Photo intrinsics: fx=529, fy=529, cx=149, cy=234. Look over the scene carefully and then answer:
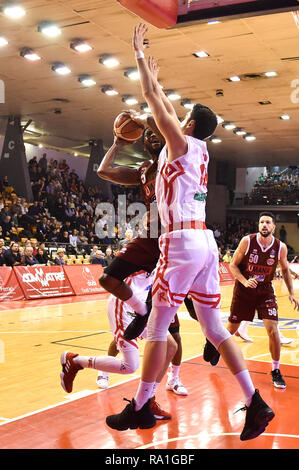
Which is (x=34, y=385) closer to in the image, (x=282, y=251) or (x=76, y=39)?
(x=282, y=251)

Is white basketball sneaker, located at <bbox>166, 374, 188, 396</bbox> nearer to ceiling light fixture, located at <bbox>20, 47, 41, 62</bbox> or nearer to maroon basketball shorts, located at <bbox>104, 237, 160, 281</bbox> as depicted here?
maroon basketball shorts, located at <bbox>104, 237, 160, 281</bbox>

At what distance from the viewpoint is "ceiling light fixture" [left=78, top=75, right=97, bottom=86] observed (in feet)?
49.1

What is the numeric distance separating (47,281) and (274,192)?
24875mm

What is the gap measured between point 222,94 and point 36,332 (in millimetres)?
10308

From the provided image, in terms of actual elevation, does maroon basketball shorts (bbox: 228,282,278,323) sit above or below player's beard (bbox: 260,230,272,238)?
below

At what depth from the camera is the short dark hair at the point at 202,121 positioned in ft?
11.4

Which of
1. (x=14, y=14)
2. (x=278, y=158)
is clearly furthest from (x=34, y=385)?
(x=278, y=158)

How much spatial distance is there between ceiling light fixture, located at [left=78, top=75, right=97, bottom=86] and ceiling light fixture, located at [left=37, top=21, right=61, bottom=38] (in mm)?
3255

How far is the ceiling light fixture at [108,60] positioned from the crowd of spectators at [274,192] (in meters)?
23.8

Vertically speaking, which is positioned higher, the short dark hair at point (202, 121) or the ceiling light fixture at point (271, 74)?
the ceiling light fixture at point (271, 74)

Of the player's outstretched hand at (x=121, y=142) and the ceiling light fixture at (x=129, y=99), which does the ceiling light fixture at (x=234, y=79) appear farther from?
the player's outstretched hand at (x=121, y=142)

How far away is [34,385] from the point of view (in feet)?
17.9

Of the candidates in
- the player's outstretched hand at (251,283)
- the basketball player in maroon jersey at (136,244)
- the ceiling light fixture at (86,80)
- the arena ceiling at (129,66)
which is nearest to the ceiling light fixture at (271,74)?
the arena ceiling at (129,66)

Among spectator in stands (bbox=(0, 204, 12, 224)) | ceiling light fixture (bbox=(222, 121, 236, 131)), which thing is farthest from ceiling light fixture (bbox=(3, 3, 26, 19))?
ceiling light fixture (bbox=(222, 121, 236, 131))
